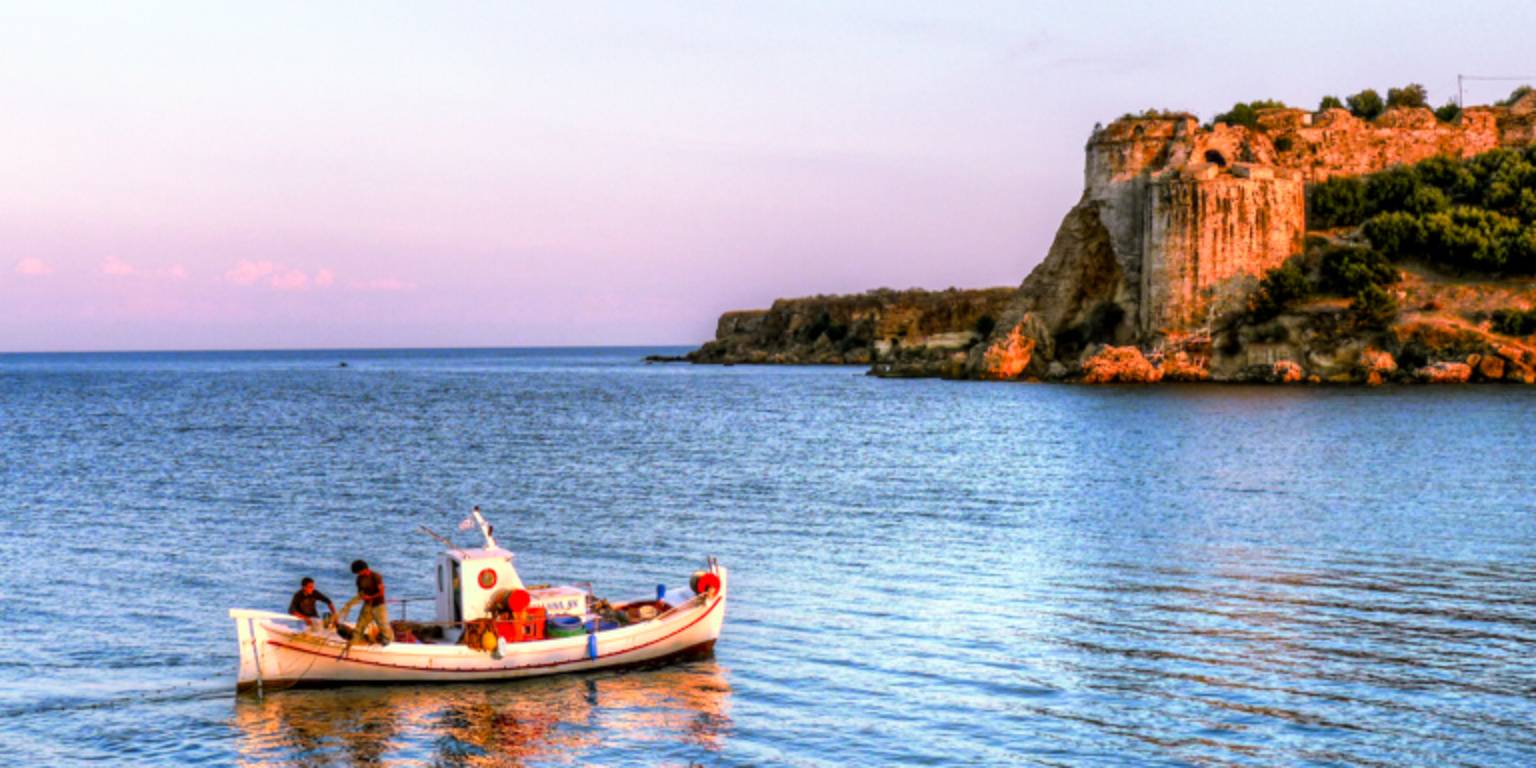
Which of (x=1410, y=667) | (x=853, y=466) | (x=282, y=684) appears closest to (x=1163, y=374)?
(x=853, y=466)

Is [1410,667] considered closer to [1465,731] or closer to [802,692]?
[1465,731]

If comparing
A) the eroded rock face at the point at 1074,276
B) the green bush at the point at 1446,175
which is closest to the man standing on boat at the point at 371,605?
the eroded rock face at the point at 1074,276

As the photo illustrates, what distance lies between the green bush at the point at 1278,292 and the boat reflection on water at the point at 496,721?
62998 millimetres

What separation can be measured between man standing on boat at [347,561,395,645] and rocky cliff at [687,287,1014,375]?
96.0m

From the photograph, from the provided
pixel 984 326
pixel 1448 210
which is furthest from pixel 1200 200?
pixel 984 326

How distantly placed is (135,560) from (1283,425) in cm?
3940

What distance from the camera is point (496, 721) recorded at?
1475 cm

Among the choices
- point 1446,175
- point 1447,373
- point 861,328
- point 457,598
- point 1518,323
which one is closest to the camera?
point 457,598

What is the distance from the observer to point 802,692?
604 inches

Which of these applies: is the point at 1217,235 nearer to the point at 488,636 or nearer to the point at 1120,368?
the point at 1120,368

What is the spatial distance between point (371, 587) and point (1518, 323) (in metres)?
68.1

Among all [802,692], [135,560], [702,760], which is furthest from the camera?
[135,560]

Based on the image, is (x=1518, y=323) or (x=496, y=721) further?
(x=1518, y=323)

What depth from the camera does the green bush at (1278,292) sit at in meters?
71.6
